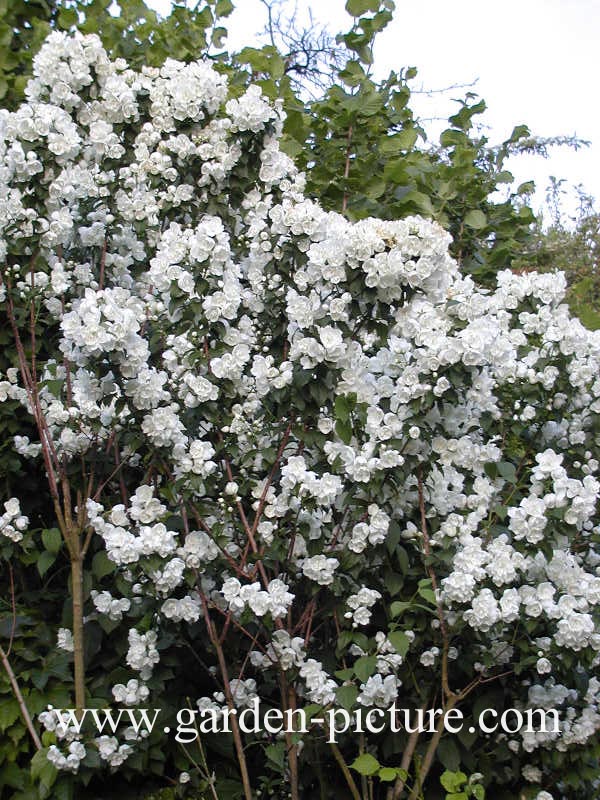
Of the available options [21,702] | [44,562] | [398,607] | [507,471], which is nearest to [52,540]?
[44,562]

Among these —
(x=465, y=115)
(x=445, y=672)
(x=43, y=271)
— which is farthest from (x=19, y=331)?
(x=465, y=115)

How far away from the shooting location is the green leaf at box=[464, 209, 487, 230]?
3842 mm

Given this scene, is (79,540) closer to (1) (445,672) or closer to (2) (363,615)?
(2) (363,615)

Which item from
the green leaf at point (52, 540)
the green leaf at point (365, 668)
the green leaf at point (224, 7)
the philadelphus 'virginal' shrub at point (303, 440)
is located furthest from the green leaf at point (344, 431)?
the green leaf at point (224, 7)

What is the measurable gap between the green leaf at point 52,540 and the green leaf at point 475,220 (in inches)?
85.4

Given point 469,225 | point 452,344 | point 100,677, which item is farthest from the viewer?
point 469,225

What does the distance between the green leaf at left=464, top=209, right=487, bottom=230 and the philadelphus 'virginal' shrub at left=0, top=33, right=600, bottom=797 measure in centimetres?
72

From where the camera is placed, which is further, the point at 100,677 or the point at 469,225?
the point at 469,225

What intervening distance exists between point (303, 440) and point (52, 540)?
0.90 m

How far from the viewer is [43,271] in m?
3.07

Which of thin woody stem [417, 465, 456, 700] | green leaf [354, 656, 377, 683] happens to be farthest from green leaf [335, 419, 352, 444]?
green leaf [354, 656, 377, 683]

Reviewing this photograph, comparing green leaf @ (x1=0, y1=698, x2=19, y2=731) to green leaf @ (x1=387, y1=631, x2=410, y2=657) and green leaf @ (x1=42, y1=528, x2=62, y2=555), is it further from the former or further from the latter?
green leaf @ (x1=387, y1=631, x2=410, y2=657)

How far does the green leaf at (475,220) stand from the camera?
Result: 384 cm

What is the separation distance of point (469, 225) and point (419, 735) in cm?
213
